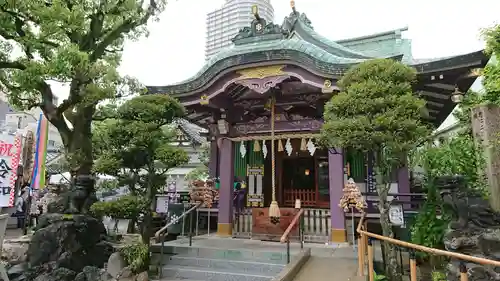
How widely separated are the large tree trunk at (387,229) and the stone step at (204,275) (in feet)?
7.49

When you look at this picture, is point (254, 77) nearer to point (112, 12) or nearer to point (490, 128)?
point (112, 12)

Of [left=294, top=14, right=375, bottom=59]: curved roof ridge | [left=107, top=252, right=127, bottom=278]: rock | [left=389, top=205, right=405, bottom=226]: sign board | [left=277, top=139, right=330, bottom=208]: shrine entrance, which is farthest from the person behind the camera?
[left=277, top=139, right=330, bottom=208]: shrine entrance

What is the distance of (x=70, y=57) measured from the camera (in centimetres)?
722

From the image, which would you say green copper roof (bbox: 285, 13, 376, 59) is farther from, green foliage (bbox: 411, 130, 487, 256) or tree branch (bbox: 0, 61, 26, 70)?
tree branch (bbox: 0, 61, 26, 70)

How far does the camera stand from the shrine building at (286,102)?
820 cm

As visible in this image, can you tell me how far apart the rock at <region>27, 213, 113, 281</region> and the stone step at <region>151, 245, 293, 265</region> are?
5.36 feet

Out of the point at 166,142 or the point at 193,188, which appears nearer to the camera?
the point at 166,142

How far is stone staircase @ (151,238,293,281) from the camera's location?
6.84 m

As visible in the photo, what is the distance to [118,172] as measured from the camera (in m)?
7.73

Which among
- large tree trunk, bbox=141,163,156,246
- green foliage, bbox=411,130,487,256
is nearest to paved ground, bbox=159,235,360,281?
large tree trunk, bbox=141,163,156,246

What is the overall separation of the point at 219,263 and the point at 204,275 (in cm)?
46

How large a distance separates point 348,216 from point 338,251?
1904mm

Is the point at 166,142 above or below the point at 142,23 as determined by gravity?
below

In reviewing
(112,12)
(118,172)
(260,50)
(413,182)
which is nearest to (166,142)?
(118,172)
